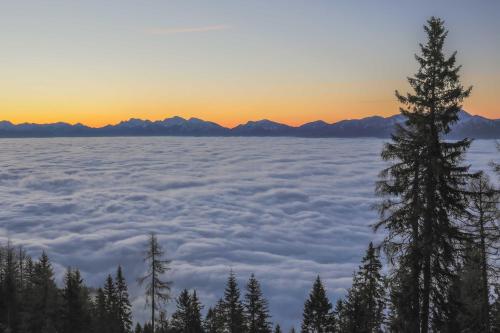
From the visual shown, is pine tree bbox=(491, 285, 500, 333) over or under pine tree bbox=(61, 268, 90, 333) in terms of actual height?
over

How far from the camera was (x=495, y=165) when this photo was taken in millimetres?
14062

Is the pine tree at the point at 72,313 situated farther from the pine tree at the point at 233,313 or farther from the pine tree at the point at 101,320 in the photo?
the pine tree at the point at 233,313

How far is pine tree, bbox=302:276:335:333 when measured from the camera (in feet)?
144

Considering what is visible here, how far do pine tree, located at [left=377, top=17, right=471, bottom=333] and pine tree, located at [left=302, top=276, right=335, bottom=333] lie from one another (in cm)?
2868

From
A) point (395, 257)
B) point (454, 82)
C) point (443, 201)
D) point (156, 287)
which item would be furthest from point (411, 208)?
point (156, 287)

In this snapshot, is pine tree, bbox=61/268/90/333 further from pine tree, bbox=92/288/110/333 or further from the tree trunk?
the tree trunk

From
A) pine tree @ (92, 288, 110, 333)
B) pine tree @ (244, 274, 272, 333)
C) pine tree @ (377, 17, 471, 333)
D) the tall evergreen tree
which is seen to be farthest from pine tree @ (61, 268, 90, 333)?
pine tree @ (377, 17, 471, 333)

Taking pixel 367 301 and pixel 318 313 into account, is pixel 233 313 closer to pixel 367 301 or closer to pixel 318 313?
pixel 318 313

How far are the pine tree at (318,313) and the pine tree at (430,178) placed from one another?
2868 cm

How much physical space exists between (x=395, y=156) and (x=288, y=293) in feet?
626

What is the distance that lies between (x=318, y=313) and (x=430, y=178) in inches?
1294

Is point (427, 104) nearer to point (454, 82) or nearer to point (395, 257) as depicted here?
point (454, 82)

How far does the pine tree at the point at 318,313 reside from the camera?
144ft

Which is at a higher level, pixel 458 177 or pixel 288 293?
pixel 458 177
